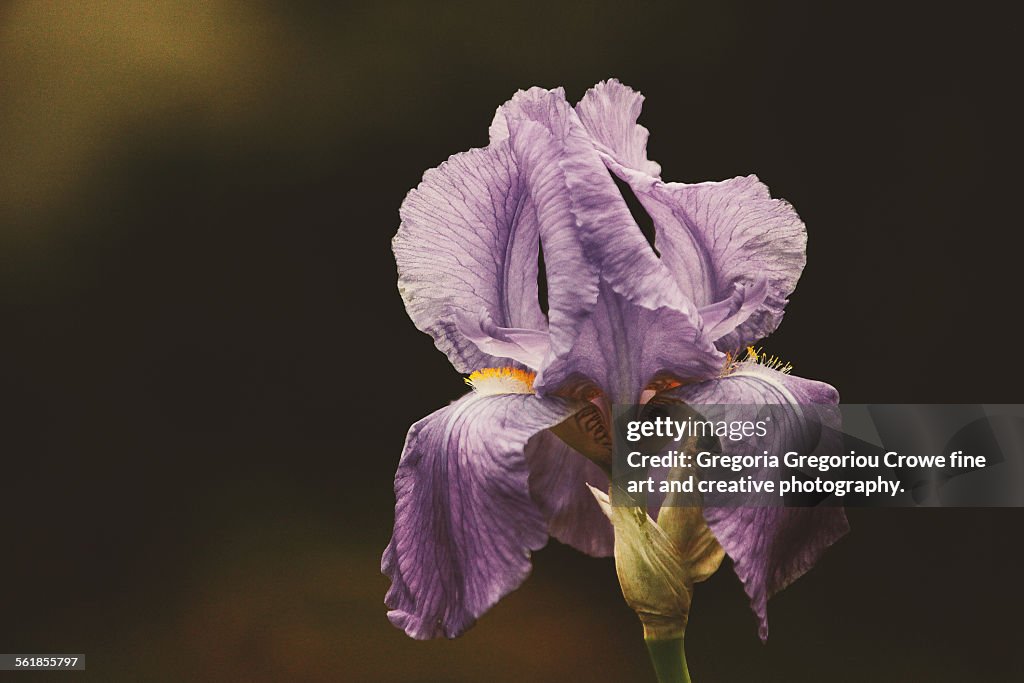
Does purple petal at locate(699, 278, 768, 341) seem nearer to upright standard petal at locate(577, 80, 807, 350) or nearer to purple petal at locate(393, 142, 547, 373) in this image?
upright standard petal at locate(577, 80, 807, 350)

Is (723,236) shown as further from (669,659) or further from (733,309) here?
(669,659)

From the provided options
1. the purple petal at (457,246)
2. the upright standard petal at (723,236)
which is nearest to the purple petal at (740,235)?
the upright standard petal at (723,236)

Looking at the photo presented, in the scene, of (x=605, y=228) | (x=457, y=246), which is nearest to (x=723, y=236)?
(x=605, y=228)

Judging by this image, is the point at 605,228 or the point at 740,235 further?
the point at 740,235

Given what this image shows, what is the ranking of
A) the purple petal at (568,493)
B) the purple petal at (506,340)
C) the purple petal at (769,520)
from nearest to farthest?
1. the purple petal at (769,520)
2. the purple petal at (506,340)
3. the purple petal at (568,493)

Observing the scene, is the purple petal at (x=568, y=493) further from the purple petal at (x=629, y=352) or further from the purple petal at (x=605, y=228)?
the purple petal at (x=605, y=228)
